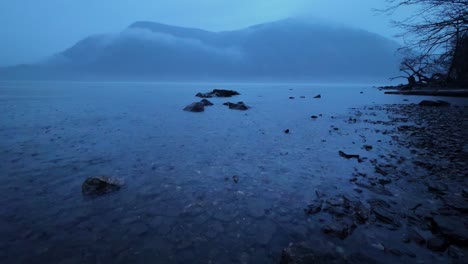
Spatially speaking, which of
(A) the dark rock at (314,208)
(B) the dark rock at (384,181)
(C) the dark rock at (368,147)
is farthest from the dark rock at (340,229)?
(C) the dark rock at (368,147)

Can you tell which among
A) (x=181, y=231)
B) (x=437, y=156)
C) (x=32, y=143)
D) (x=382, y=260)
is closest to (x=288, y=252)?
(x=382, y=260)

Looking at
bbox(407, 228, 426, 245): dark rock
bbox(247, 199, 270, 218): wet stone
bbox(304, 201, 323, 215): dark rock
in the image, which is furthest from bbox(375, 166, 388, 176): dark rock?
bbox(247, 199, 270, 218): wet stone

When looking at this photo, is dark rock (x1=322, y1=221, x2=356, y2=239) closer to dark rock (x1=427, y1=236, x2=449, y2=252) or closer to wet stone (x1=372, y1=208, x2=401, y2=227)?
wet stone (x1=372, y1=208, x2=401, y2=227)

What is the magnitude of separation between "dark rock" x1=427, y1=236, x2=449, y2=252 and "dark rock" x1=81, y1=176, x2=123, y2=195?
634 centimetres

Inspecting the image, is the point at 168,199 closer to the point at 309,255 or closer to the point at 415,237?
the point at 309,255

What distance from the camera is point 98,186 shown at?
5.79 meters

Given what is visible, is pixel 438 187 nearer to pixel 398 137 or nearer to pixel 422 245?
pixel 422 245

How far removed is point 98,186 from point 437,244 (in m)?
6.73

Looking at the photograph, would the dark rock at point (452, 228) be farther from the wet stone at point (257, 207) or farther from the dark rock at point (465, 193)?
the wet stone at point (257, 207)

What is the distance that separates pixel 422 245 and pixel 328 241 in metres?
1.38

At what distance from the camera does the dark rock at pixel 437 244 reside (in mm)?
3598

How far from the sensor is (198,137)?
12.4 meters

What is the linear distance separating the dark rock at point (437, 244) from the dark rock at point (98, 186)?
6341mm

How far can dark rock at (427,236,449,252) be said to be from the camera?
360cm
